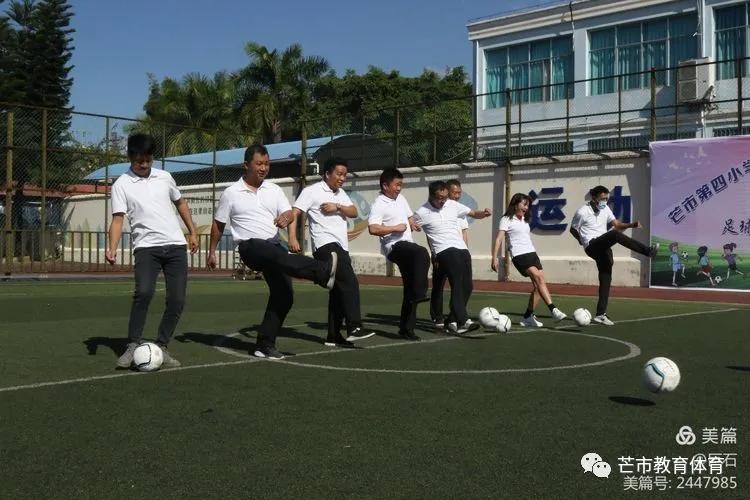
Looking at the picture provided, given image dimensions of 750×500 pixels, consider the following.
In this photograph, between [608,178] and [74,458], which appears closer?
[74,458]

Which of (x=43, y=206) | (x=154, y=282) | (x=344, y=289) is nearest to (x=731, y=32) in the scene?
(x=43, y=206)

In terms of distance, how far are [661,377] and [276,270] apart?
139 inches

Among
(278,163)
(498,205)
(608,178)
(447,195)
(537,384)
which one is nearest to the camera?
(537,384)

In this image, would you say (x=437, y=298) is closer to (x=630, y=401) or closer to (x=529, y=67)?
(x=630, y=401)

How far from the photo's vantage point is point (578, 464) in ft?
14.6

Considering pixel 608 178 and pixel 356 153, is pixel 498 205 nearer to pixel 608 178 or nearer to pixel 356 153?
pixel 608 178

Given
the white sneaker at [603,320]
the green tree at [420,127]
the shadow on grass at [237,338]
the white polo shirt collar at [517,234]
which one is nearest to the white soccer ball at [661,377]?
the shadow on grass at [237,338]

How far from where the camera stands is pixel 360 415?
18.3 feet

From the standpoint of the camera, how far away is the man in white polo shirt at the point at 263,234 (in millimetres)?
8016

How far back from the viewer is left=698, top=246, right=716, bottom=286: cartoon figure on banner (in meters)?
20.5

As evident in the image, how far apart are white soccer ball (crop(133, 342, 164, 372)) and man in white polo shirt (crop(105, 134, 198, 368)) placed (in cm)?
28

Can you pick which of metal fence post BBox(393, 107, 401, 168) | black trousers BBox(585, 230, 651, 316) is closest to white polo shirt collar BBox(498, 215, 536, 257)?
black trousers BBox(585, 230, 651, 316)

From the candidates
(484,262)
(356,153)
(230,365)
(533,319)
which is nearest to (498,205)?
(484,262)

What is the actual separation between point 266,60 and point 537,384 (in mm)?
46065
